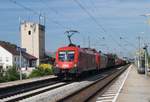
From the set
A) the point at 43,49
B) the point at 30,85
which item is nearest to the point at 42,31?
the point at 43,49

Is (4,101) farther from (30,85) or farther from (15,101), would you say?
(30,85)

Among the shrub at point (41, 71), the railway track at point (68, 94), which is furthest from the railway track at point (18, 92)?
the shrub at point (41, 71)

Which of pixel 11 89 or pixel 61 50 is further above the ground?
pixel 61 50

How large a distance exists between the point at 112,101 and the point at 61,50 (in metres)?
22.3

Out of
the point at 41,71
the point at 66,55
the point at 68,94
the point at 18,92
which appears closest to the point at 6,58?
the point at 41,71

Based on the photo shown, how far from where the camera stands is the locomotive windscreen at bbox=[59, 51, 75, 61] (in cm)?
4453

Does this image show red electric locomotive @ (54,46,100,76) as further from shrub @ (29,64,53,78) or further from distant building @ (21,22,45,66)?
distant building @ (21,22,45,66)

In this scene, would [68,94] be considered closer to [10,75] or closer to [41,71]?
[10,75]

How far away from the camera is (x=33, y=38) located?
125000 millimetres

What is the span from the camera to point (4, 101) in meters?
22.9

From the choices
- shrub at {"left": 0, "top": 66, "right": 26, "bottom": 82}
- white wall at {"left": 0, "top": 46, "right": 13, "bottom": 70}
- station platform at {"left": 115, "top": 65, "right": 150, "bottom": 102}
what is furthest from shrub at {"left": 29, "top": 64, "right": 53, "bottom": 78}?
white wall at {"left": 0, "top": 46, "right": 13, "bottom": 70}

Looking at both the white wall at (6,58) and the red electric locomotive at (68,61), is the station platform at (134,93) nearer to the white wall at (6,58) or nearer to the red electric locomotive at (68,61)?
the red electric locomotive at (68,61)

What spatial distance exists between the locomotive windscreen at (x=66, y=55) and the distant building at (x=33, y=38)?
7828 cm

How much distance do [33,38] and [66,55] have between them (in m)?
80.9
